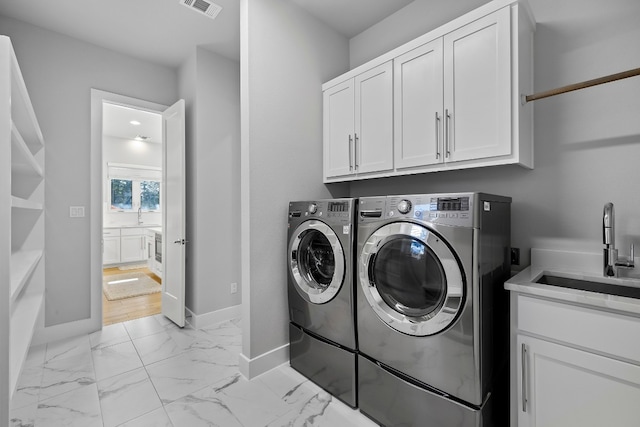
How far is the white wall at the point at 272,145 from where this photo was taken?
2059mm

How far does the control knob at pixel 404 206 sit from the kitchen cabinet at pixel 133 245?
250 inches

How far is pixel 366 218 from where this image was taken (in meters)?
1.66

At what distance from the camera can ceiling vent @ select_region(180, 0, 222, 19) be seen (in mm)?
2326

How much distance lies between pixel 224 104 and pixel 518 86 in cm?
268

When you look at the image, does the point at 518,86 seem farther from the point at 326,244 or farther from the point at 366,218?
the point at 326,244

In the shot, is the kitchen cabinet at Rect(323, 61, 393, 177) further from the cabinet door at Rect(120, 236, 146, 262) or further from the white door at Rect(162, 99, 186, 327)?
the cabinet door at Rect(120, 236, 146, 262)

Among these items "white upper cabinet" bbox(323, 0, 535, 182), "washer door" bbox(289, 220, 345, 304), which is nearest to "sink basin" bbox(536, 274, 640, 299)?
"white upper cabinet" bbox(323, 0, 535, 182)

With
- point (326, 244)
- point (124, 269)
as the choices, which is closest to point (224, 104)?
point (326, 244)

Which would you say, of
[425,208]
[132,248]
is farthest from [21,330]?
[132,248]

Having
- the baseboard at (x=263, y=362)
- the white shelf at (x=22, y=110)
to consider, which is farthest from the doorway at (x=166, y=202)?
the baseboard at (x=263, y=362)

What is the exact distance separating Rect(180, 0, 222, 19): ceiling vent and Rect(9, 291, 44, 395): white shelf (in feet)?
8.08

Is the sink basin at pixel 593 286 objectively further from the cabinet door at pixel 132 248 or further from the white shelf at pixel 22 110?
the cabinet door at pixel 132 248

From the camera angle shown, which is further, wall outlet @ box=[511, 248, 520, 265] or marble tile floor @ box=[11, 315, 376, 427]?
wall outlet @ box=[511, 248, 520, 265]

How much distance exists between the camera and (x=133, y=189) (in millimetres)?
6438
